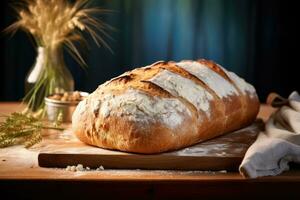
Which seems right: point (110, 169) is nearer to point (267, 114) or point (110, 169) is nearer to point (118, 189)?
point (118, 189)

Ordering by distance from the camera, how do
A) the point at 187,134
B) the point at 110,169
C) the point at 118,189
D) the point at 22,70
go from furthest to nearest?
the point at 22,70, the point at 187,134, the point at 110,169, the point at 118,189

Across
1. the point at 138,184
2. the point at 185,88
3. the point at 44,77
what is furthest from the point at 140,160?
the point at 44,77

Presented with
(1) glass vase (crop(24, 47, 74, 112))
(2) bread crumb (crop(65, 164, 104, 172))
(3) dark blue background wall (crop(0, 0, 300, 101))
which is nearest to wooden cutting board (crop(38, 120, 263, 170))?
(2) bread crumb (crop(65, 164, 104, 172))

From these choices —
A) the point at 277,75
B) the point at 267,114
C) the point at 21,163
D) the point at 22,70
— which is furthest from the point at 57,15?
the point at 277,75

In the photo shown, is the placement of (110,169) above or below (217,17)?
below

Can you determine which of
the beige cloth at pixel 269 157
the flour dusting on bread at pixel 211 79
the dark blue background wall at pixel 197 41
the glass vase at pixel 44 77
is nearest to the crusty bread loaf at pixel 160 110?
the flour dusting on bread at pixel 211 79

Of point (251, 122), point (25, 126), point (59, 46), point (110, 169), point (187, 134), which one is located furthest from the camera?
point (59, 46)

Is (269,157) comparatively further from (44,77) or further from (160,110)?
(44,77)
